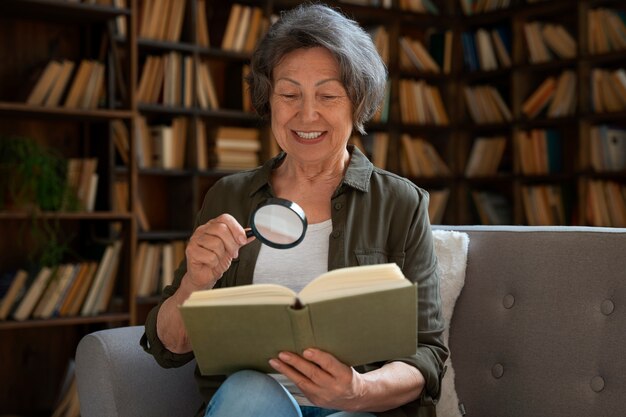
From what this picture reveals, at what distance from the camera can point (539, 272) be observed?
6.31ft

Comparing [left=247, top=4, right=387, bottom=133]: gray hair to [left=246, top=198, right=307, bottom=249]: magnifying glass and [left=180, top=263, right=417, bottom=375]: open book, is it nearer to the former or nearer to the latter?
[left=246, top=198, right=307, bottom=249]: magnifying glass

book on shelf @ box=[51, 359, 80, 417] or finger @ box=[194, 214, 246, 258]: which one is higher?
finger @ box=[194, 214, 246, 258]

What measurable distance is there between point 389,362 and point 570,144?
372cm

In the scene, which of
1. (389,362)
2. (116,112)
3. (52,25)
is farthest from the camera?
(52,25)

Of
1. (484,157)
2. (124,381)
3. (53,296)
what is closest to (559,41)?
(484,157)

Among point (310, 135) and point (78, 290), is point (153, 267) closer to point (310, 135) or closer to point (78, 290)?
point (78, 290)

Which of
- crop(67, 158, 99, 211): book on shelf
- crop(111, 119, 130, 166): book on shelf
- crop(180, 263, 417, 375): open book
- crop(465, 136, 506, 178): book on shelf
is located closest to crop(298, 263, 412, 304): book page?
crop(180, 263, 417, 375): open book

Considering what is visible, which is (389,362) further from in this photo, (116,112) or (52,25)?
(52,25)

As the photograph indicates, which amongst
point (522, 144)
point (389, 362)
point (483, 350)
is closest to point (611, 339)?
point (483, 350)

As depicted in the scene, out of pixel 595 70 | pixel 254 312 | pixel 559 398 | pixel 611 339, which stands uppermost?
pixel 595 70

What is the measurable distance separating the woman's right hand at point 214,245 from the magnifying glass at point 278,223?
40 mm

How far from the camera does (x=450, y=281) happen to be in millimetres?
2035

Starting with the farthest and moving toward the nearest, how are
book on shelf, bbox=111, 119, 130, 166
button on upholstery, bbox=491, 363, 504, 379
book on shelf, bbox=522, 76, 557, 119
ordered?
book on shelf, bbox=522, 76, 557, 119, book on shelf, bbox=111, 119, 130, 166, button on upholstery, bbox=491, 363, 504, 379

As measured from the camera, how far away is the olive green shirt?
164 centimetres
